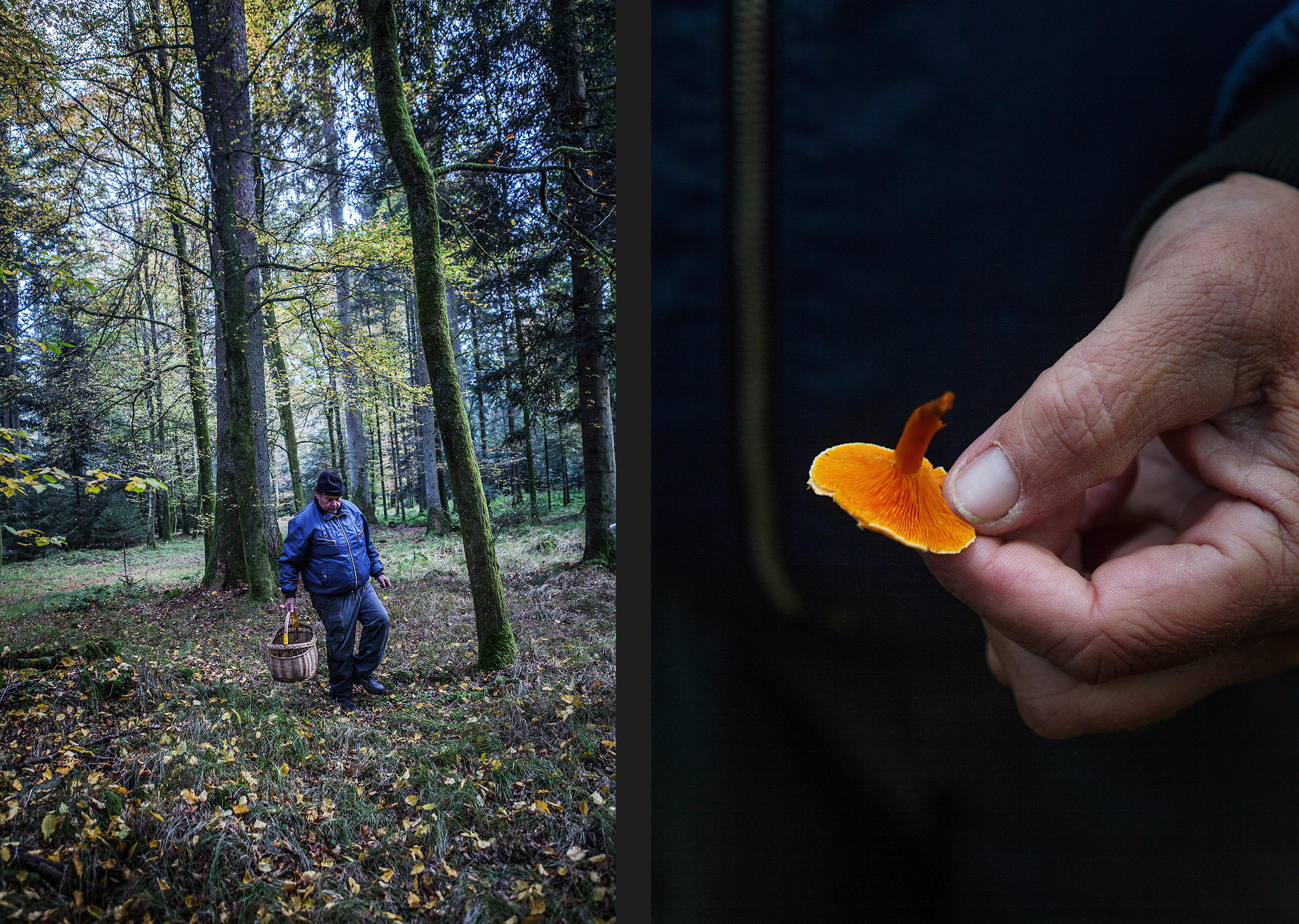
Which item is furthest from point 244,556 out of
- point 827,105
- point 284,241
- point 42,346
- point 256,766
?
point 827,105

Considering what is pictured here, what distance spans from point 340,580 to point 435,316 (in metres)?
0.49

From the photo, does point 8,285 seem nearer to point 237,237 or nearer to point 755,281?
point 237,237

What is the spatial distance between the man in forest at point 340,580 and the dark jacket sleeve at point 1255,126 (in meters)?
1.13

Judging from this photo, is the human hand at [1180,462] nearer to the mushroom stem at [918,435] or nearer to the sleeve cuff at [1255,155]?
the sleeve cuff at [1255,155]

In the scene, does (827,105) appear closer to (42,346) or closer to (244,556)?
(244,556)

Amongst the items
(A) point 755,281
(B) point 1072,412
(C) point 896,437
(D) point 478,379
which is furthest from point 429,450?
(B) point 1072,412

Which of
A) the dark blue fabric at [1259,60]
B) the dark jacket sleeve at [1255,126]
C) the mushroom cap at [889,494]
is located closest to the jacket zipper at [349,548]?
the mushroom cap at [889,494]

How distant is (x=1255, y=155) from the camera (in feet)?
1.54

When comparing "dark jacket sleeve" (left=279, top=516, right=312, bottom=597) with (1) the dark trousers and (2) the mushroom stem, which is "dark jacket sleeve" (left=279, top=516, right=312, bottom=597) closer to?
(1) the dark trousers

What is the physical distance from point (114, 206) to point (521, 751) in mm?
1121

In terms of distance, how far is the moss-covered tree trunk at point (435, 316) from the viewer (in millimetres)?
817

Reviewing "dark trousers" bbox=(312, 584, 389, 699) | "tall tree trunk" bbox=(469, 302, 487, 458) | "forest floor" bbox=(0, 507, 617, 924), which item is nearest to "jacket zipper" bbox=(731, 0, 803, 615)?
"forest floor" bbox=(0, 507, 617, 924)

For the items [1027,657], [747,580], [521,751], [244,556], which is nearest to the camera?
[1027,657]

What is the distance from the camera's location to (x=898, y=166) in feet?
2.02
